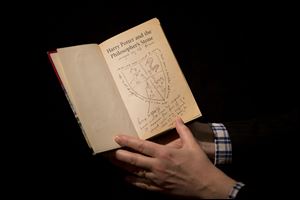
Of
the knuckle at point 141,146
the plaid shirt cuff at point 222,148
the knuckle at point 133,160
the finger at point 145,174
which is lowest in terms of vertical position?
the plaid shirt cuff at point 222,148

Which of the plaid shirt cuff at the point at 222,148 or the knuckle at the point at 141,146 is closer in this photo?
the knuckle at the point at 141,146

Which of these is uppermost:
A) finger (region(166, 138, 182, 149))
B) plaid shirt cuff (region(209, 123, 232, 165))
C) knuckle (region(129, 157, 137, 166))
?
knuckle (region(129, 157, 137, 166))

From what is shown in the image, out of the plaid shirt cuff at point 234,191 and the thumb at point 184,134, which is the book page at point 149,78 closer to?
the thumb at point 184,134

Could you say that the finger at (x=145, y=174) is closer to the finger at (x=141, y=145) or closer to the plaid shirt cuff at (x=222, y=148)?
the finger at (x=141, y=145)

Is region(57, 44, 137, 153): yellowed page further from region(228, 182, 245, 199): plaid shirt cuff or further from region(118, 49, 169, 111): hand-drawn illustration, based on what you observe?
region(228, 182, 245, 199): plaid shirt cuff

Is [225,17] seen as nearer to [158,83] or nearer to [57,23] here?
[158,83]

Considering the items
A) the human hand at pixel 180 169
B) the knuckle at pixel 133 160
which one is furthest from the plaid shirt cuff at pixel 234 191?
the knuckle at pixel 133 160

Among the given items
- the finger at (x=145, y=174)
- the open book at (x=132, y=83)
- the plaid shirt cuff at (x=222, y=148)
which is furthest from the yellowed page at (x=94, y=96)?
the plaid shirt cuff at (x=222, y=148)

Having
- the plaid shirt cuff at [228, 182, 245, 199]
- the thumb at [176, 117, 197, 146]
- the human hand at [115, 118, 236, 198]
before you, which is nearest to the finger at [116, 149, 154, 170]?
the human hand at [115, 118, 236, 198]

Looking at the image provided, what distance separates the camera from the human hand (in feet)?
2.44

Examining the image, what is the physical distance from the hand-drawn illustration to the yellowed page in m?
0.05

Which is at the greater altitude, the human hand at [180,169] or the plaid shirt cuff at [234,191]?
the human hand at [180,169]

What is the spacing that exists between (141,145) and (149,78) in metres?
0.21

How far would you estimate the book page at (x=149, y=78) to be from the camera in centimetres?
83
